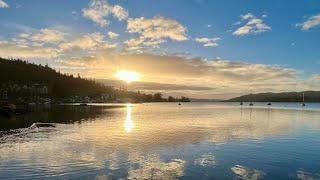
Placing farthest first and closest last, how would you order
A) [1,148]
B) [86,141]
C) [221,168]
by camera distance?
[86,141] → [1,148] → [221,168]

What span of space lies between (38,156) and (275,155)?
31.1 meters

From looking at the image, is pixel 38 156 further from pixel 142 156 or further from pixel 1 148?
pixel 142 156

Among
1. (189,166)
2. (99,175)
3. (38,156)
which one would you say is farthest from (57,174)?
(189,166)

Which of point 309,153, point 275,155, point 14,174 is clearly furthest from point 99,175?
point 309,153

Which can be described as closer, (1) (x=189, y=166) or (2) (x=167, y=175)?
(2) (x=167, y=175)

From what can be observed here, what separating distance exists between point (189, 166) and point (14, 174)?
17861 millimetres

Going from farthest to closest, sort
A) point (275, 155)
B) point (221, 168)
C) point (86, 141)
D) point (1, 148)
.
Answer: point (86, 141), point (1, 148), point (275, 155), point (221, 168)

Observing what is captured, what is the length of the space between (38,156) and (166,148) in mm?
17958

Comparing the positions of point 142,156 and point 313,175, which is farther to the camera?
point 142,156

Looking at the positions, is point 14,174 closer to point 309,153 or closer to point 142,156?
point 142,156

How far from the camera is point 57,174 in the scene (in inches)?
1141

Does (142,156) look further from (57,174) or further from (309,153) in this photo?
(309,153)

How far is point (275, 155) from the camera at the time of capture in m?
40.3

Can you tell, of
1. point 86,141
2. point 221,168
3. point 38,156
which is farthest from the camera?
point 86,141
